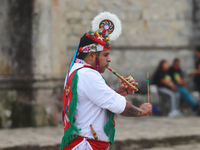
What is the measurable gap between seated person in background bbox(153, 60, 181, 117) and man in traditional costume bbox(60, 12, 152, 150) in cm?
653

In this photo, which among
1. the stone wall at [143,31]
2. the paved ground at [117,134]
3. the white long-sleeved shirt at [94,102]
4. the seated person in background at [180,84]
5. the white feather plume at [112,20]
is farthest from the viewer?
the stone wall at [143,31]

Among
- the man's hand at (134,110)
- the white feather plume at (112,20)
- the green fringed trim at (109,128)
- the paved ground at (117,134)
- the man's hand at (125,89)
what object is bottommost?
the paved ground at (117,134)

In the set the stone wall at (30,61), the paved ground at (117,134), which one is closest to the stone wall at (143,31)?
the stone wall at (30,61)

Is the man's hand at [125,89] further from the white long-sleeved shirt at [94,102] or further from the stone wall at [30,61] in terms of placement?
the stone wall at [30,61]

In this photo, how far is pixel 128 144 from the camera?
5121 millimetres

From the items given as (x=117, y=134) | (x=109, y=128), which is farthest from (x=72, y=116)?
(x=117, y=134)

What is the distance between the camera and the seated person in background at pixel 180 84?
8.98 metres

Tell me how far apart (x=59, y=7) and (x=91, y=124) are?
14.7 feet

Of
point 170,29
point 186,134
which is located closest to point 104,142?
point 186,134

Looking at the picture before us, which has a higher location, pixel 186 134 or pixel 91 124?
pixel 91 124

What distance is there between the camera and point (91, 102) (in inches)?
90.3

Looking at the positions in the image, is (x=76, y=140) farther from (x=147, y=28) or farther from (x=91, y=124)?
(x=147, y=28)

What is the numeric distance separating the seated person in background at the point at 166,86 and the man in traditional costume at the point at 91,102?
21.4 ft

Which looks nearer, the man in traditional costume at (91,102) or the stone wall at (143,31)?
the man in traditional costume at (91,102)
